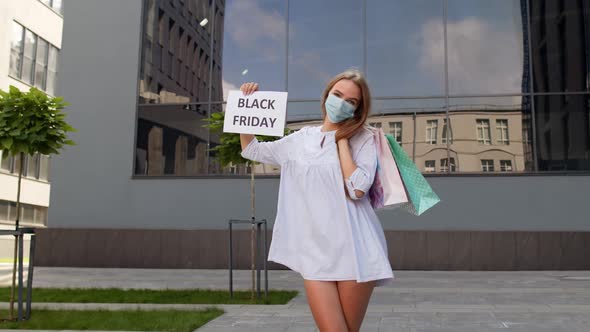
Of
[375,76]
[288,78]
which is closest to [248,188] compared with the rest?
[288,78]

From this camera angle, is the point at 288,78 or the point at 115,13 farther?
the point at 115,13

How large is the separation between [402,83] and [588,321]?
396 inches

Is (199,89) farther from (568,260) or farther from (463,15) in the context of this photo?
(568,260)

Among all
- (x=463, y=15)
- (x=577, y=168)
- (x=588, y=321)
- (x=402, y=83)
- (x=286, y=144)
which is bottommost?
(x=588, y=321)

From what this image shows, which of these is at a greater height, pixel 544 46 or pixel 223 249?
pixel 544 46

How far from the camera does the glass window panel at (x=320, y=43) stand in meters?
16.6

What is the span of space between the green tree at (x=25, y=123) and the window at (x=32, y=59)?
23907mm

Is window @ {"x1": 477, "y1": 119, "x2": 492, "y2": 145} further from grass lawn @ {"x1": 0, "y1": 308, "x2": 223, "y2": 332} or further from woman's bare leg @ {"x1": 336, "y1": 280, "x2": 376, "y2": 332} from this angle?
woman's bare leg @ {"x1": 336, "y1": 280, "x2": 376, "y2": 332}

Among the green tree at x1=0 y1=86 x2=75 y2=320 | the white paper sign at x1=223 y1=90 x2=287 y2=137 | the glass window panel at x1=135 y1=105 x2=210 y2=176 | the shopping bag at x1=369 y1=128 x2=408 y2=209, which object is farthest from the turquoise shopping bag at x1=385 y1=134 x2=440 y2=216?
the glass window panel at x1=135 y1=105 x2=210 y2=176

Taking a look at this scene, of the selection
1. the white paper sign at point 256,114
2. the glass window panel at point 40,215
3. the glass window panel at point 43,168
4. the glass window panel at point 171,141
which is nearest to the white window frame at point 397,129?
the glass window panel at point 171,141

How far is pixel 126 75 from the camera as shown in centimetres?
1770

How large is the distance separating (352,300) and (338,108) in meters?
0.93

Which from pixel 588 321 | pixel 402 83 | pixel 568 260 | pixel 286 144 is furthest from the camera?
pixel 402 83

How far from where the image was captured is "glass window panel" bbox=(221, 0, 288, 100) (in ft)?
55.9
